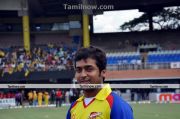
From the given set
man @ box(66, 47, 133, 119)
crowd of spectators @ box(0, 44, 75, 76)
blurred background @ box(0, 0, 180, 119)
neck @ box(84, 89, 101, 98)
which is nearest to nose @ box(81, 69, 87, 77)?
man @ box(66, 47, 133, 119)

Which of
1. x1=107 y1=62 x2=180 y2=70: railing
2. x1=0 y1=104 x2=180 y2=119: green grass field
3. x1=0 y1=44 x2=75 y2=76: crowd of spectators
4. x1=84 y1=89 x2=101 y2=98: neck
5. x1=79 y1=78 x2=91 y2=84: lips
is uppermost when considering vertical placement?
x1=79 y1=78 x2=91 y2=84: lips

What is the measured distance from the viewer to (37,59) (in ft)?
142

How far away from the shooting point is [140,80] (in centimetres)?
4147

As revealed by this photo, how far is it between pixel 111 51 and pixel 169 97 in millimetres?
15015

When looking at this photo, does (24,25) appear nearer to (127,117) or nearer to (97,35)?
(97,35)

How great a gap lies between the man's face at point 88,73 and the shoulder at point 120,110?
211mm

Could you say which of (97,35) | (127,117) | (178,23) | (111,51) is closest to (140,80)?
(111,51)

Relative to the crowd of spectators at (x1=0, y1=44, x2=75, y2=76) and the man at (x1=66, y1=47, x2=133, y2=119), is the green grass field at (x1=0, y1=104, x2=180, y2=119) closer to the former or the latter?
the crowd of spectators at (x1=0, y1=44, x2=75, y2=76)

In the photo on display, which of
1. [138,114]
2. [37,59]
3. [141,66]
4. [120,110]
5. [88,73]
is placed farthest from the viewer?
[37,59]

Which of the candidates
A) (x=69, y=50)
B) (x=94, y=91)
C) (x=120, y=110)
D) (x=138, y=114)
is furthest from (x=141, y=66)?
(x=120, y=110)

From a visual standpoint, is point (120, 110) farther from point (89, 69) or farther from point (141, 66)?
point (141, 66)

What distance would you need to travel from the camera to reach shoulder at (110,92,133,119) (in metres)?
3.28

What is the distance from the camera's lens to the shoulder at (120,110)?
129 inches

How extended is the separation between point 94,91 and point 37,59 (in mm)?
40157
